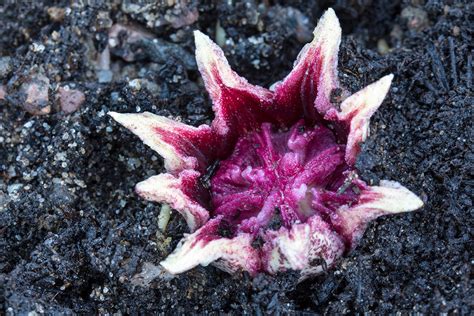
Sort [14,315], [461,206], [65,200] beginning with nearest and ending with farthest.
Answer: [14,315], [461,206], [65,200]

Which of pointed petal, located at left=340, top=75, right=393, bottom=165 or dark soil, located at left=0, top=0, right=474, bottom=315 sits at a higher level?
pointed petal, located at left=340, top=75, right=393, bottom=165

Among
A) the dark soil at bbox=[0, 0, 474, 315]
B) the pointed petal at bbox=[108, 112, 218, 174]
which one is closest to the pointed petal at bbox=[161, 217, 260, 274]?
the dark soil at bbox=[0, 0, 474, 315]

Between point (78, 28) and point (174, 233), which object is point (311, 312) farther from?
point (78, 28)

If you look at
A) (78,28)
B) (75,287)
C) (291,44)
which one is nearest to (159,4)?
(78,28)

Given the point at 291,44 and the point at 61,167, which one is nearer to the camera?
the point at 61,167

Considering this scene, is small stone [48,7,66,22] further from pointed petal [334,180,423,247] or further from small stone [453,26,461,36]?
small stone [453,26,461,36]

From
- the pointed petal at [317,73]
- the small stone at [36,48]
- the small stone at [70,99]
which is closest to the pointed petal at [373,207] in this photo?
the pointed petal at [317,73]

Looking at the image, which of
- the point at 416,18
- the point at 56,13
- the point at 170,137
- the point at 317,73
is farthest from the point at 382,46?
the point at 56,13

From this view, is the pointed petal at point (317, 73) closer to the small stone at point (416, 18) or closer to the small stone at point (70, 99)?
the small stone at point (416, 18)
